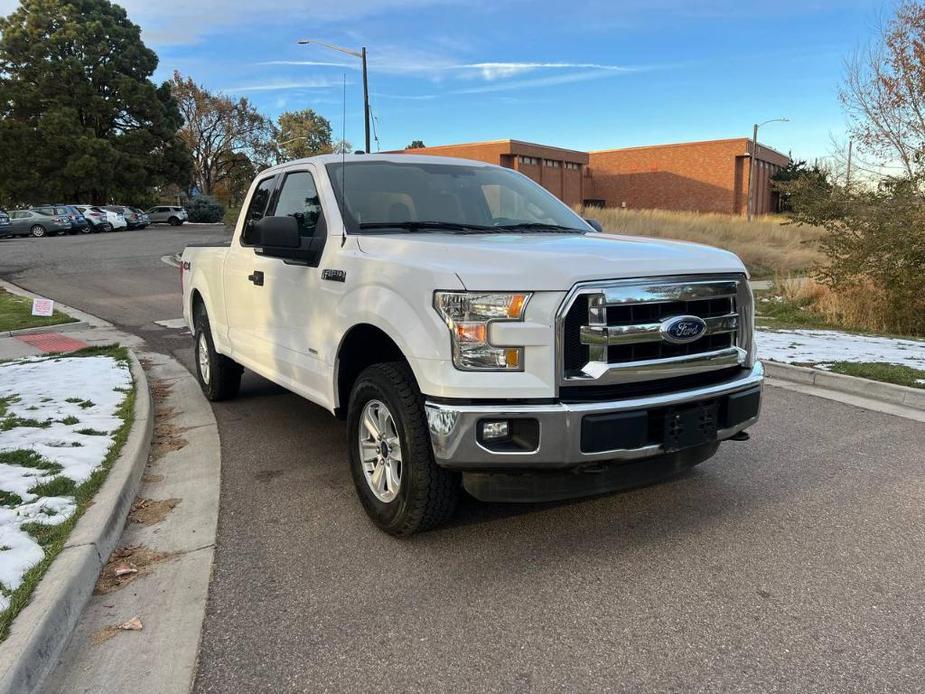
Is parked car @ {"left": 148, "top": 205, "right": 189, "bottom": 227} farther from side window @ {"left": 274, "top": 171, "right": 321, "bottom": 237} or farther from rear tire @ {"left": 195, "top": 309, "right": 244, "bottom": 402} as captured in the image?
side window @ {"left": 274, "top": 171, "right": 321, "bottom": 237}

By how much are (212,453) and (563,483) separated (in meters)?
3.06

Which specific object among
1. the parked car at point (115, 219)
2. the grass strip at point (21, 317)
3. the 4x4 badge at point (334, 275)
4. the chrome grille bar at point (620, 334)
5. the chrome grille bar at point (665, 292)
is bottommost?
the grass strip at point (21, 317)

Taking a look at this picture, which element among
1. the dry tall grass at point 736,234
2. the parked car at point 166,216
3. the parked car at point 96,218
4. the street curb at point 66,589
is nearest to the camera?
the street curb at point 66,589

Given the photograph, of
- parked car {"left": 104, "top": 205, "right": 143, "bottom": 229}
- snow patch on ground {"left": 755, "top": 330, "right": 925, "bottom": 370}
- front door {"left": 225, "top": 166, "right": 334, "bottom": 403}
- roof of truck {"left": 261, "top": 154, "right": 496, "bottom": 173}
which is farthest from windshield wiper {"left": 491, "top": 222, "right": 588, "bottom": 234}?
parked car {"left": 104, "top": 205, "right": 143, "bottom": 229}

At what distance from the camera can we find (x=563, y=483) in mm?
3348

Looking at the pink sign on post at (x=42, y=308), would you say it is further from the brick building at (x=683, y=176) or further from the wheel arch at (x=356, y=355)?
the brick building at (x=683, y=176)

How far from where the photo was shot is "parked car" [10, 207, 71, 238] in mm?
37781

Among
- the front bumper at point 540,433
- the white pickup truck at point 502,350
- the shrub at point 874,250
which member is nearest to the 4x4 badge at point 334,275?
the white pickup truck at point 502,350

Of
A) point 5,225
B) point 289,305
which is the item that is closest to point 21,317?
point 289,305

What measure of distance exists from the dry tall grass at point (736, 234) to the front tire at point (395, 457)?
20.1 metres

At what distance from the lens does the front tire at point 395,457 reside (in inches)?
135

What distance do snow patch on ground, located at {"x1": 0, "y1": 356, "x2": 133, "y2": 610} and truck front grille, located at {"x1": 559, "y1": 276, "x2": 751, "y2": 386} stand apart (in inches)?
105

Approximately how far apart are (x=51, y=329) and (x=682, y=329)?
10734mm

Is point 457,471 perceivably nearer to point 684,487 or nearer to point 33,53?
point 684,487
